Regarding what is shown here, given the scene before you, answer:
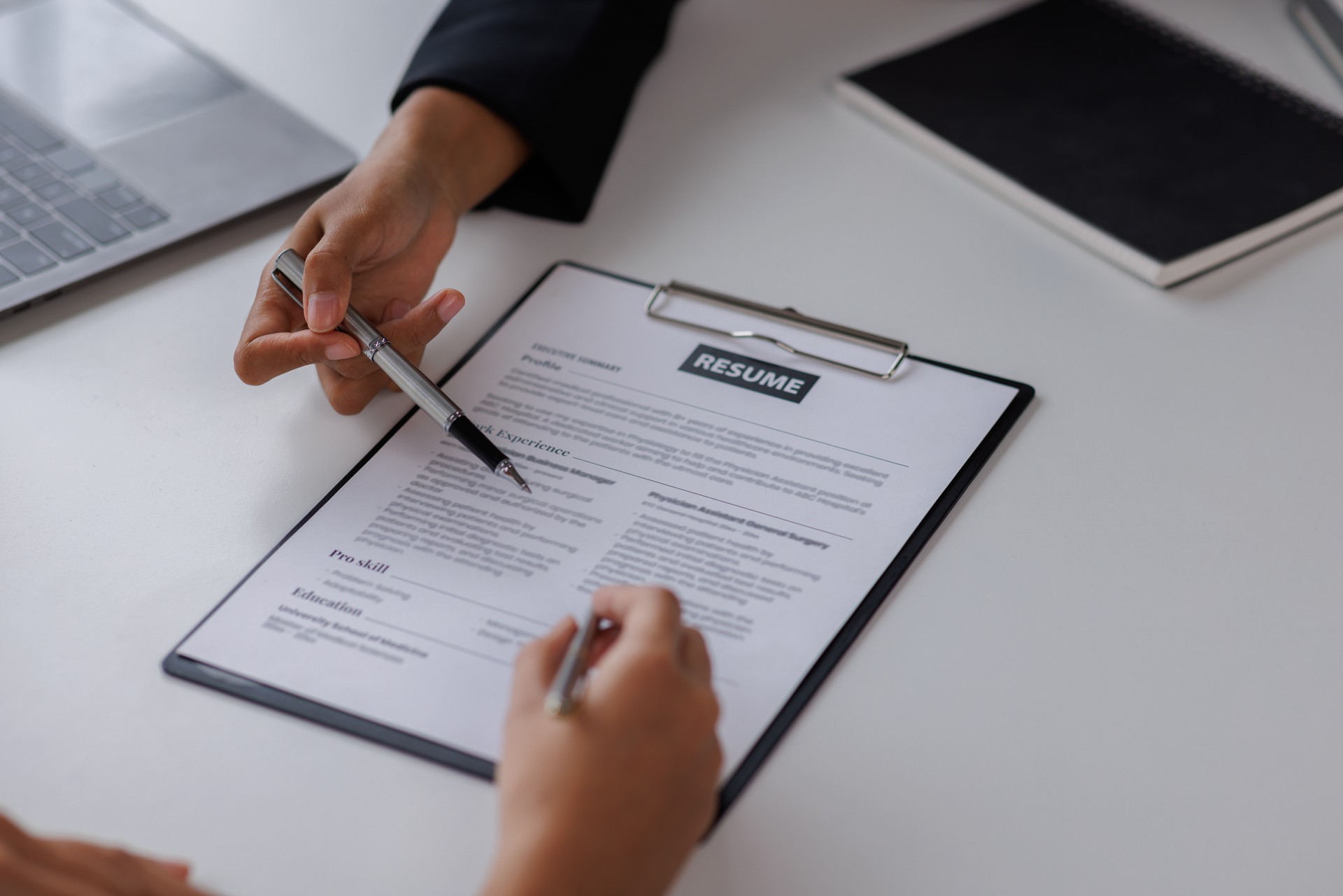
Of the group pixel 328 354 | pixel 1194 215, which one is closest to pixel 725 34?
pixel 1194 215

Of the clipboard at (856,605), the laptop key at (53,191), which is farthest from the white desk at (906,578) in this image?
the laptop key at (53,191)

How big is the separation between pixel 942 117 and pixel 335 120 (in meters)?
0.57

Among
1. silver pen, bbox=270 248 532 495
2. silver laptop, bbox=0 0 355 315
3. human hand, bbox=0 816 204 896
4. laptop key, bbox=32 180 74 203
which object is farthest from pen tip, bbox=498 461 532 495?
laptop key, bbox=32 180 74 203

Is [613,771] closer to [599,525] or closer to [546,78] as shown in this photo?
[599,525]

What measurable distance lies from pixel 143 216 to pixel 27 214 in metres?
0.09

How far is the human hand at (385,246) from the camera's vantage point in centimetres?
73

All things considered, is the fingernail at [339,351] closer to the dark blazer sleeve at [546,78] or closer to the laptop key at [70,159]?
the dark blazer sleeve at [546,78]

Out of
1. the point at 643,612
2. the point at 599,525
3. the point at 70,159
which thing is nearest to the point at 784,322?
the point at 599,525

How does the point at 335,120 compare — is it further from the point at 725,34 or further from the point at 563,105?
the point at 725,34

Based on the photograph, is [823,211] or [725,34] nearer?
[823,211]

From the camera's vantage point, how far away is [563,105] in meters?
0.96

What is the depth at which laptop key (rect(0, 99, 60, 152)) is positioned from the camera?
99 centimetres

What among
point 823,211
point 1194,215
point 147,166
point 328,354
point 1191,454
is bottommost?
point 328,354

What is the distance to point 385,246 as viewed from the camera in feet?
2.71
